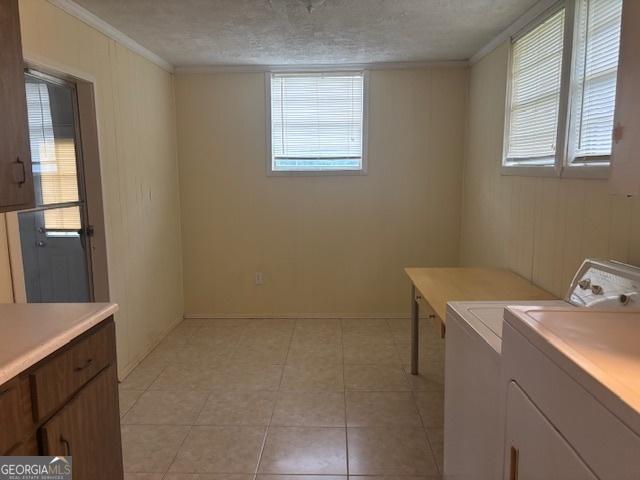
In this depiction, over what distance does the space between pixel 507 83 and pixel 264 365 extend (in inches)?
107

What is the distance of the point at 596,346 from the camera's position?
0.93m

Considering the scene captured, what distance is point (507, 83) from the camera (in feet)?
9.95

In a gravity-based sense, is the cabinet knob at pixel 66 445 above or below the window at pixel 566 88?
below

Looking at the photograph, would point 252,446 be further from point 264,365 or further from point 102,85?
point 102,85

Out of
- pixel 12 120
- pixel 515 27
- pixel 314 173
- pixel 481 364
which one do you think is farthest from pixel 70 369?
pixel 515 27

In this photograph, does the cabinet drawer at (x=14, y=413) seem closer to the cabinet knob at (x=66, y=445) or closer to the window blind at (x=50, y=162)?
the cabinet knob at (x=66, y=445)

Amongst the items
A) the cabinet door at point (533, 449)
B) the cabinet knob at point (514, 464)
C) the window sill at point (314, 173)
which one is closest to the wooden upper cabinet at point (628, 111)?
the cabinet door at point (533, 449)

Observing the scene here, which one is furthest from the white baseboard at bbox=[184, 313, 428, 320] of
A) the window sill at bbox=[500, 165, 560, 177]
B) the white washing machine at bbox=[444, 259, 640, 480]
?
the white washing machine at bbox=[444, 259, 640, 480]

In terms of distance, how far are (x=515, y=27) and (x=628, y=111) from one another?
198cm

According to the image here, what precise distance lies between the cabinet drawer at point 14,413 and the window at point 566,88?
2.30m

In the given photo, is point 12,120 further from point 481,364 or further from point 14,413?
point 481,364

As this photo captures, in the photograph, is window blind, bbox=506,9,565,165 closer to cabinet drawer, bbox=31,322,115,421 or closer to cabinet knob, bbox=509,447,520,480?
cabinet knob, bbox=509,447,520,480

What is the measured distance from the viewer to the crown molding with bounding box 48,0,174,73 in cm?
245

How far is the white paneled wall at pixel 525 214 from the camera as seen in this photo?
1.89 m
